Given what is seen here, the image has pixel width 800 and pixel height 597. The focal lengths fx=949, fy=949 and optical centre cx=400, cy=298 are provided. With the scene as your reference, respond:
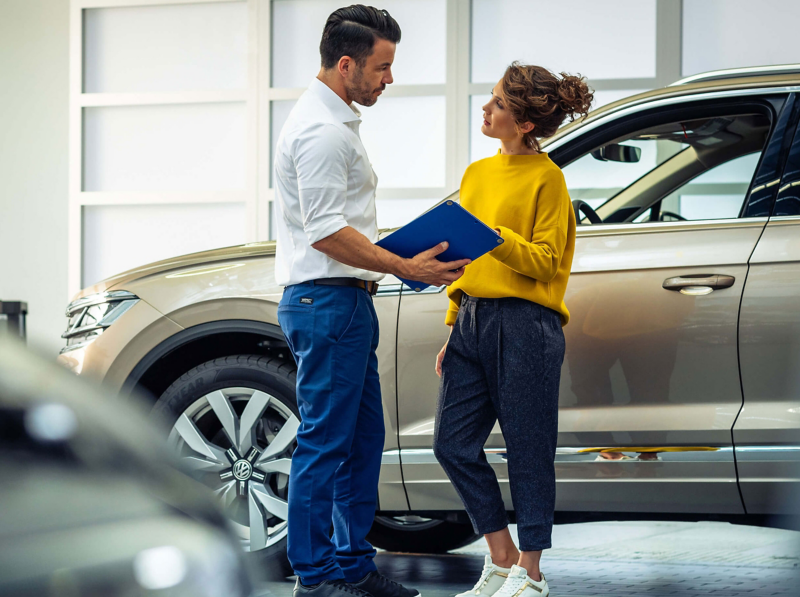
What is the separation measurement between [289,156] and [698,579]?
90.3 inches

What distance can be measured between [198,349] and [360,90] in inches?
51.6

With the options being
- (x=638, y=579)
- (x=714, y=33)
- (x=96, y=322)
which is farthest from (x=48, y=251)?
(x=638, y=579)

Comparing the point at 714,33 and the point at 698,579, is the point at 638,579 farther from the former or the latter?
the point at 714,33

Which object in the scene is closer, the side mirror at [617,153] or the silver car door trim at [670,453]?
the silver car door trim at [670,453]

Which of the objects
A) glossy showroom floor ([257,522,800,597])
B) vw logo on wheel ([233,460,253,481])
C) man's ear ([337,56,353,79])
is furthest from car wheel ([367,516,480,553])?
man's ear ([337,56,353,79])

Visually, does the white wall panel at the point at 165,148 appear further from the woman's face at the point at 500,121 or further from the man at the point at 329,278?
the woman's face at the point at 500,121

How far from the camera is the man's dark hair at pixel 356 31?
274 cm

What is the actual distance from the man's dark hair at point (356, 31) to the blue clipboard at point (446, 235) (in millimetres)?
551

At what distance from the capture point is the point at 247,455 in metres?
3.44

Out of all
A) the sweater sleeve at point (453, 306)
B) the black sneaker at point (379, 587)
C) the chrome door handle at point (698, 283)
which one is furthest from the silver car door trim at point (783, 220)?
the black sneaker at point (379, 587)

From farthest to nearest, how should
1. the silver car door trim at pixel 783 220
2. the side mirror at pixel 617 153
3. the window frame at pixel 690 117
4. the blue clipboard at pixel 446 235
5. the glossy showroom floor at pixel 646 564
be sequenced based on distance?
1. the glossy showroom floor at pixel 646 564
2. the side mirror at pixel 617 153
3. the window frame at pixel 690 117
4. the silver car door trim at pixel 783 220
5. the blue clipboard at pixel 446 235

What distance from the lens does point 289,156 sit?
8.94 feet

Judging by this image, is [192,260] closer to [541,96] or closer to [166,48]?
[541,96]

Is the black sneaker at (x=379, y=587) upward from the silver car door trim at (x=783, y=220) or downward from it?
downward
